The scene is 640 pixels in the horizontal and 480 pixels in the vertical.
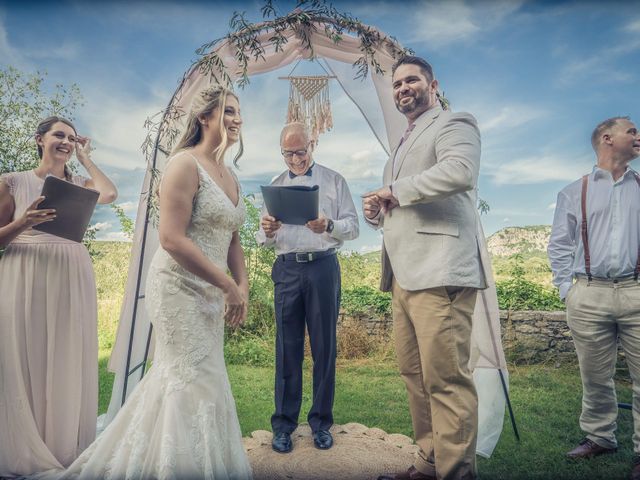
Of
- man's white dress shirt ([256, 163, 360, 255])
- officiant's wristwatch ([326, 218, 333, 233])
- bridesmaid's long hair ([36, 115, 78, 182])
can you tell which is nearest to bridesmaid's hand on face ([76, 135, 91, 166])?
bridesmaid's long hair ([36, 115, 78, 182])

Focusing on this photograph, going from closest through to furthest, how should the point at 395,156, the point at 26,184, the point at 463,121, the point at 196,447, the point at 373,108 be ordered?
1. the point at 196,447
2. the point at 463,121
3. the point at 395,156
4. the point at 26,184
5. the point at 373,108

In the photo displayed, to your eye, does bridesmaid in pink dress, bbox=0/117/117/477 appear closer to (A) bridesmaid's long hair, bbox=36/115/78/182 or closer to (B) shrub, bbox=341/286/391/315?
(A) bridesmaid's long hair, bbox=36/115/78/182

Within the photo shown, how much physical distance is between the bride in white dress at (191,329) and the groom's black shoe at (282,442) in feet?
3.95

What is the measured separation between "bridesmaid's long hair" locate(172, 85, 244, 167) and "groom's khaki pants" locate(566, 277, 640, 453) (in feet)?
8.29

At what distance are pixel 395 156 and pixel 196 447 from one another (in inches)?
73.0

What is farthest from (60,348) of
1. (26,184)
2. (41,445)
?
(26,184)

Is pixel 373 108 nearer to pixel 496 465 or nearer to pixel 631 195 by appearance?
pixel 631 195

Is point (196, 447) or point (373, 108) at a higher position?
point (373, 108)

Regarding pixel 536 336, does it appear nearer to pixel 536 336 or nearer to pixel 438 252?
pixel 536 336

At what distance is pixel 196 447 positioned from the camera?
6.71 feet

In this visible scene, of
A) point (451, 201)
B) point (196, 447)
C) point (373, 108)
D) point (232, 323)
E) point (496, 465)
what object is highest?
point (373, 108)

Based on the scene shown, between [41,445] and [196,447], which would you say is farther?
[41,445]

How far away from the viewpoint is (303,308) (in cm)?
349

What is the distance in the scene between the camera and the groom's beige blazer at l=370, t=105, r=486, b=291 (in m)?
2.32
